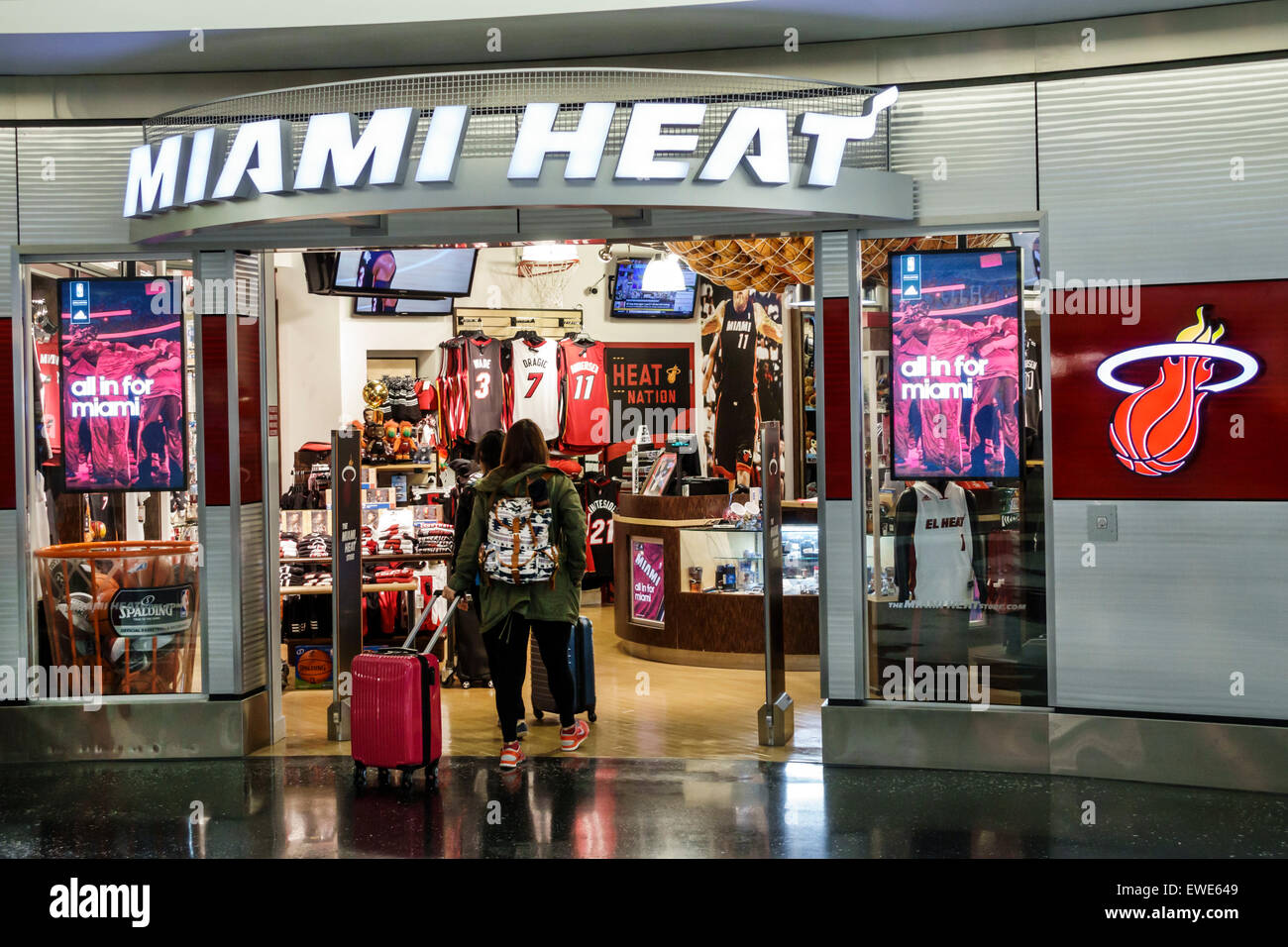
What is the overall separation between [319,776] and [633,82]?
3.53m

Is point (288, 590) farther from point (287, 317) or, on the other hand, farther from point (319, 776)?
point (287, 317)

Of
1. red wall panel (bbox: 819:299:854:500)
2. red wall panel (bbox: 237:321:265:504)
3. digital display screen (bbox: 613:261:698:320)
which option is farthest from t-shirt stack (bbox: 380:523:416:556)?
digital display screen (bbox: 613:261:698:320)

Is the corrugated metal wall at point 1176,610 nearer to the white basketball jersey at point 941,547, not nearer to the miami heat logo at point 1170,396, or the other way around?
the miami heat logo at point 1170,396

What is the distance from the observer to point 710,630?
26.8ft

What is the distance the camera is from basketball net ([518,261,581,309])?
38.3ft

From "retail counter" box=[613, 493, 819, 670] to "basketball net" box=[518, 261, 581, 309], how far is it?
146 inches

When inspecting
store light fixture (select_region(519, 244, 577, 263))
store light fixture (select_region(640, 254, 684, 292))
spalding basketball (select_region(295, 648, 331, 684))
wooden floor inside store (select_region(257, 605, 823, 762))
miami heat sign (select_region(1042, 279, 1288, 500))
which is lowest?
wooden floor inside store (select_region(257, 605, 823, 762))

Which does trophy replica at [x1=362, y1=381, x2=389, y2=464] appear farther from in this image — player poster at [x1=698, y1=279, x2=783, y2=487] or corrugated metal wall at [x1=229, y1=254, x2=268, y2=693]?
corrugated metal wall at [x1=229, y1=254, x2=268, y2=693]

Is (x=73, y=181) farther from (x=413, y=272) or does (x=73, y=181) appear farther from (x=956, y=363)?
(x=956, y=363)

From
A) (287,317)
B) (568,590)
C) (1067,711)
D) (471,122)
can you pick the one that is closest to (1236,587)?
(1067,711)

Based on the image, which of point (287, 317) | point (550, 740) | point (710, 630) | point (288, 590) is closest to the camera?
point (550, 740)

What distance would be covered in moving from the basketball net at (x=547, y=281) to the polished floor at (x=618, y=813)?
21.8 feet

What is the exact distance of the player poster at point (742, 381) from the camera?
1032 centimetres

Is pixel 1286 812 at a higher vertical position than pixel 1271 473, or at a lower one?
lower
